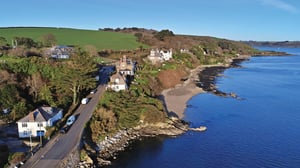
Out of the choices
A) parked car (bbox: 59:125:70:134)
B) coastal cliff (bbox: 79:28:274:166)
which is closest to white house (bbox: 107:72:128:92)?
coastal cliff (bbox: 79:28:274:166)

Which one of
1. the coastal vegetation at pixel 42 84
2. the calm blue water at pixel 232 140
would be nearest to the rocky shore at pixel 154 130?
the calm blue water at pixel 232 140

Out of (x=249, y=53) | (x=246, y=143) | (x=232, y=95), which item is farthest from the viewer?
(x=249, y=53)


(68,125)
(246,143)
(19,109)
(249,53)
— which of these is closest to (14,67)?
(19,109)

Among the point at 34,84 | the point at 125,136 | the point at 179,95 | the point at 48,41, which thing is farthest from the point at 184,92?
the point at 48,41

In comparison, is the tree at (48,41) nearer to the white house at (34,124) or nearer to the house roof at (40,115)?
the house roof at (40,115)

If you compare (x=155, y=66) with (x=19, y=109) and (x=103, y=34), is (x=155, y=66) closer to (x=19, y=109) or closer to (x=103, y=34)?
(x=19, y=109)

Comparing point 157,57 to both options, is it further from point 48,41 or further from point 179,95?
point 48,41
